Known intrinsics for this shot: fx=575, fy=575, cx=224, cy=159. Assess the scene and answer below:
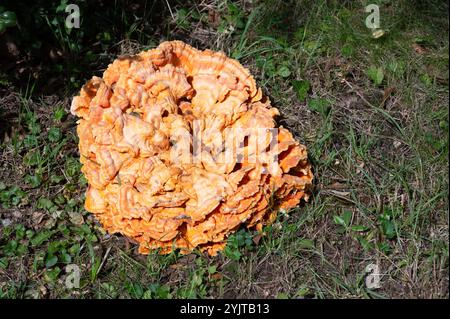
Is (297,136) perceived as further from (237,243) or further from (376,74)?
(237,243)

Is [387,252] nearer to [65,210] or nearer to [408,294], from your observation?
[408,294]

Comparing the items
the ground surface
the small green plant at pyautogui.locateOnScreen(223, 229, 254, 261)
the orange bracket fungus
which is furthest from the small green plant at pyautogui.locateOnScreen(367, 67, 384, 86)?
the small green plant at pyautogui.locateOnScreen(223, 229, 254, 261)

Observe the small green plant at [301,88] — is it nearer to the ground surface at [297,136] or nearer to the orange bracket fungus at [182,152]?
the ground surface at [297,136]

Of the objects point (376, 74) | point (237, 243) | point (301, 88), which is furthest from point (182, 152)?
point (376, 74)

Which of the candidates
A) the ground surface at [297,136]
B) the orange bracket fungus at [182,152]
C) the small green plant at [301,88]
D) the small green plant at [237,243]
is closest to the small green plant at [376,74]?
the ground surface at [297,136]

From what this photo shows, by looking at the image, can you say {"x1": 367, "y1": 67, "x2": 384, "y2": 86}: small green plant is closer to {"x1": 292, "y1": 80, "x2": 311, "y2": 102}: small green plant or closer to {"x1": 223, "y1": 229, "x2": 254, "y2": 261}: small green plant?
{"x1": 292, "y1": 80, "x2": 311, "y2": 102}: small green plant

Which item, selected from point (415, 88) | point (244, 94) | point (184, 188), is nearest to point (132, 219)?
point (184, 188)
